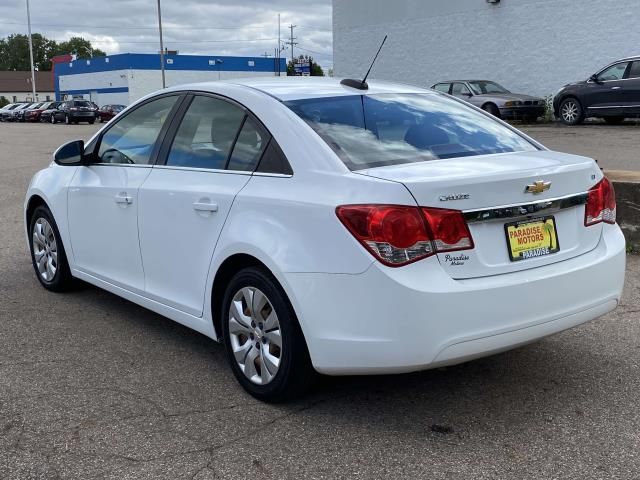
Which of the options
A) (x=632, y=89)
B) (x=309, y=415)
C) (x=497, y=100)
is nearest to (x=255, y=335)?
(x=309, y=415)

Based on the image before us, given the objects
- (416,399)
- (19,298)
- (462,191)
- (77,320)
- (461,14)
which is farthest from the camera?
(461,14)

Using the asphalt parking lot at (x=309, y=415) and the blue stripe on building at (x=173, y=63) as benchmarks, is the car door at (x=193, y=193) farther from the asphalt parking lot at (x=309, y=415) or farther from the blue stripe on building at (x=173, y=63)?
the blue stripe on building at (x=173, y=63)

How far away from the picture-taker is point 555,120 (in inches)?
909

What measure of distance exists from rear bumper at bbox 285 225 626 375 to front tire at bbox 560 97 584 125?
18692 mm

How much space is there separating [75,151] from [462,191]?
126 inches

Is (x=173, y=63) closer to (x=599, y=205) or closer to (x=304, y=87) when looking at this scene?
(x=304, y=87)

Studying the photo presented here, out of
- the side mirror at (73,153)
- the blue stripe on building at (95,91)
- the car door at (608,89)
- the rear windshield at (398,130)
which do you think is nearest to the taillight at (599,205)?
the rear windshield at (398,130)

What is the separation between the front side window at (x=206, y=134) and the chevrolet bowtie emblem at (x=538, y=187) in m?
1.61

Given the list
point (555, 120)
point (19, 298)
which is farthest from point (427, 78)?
point (19, 298)

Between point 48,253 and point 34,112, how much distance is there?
5312 centimetres

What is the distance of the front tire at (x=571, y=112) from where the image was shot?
20.8 metres

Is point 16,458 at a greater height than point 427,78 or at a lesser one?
lesser

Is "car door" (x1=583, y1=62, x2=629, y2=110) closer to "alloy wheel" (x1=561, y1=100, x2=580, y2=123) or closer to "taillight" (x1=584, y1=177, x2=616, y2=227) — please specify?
"alloy wheel" (x1=561, y1=100, x2=580, y2=123)

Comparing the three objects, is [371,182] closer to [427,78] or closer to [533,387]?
[533,387]
